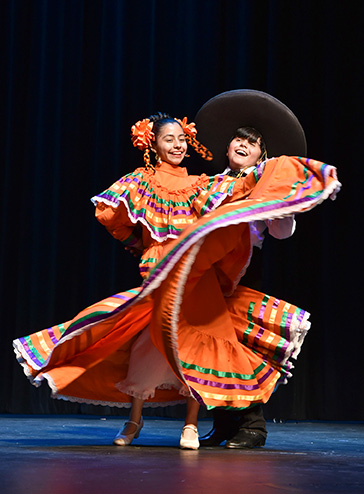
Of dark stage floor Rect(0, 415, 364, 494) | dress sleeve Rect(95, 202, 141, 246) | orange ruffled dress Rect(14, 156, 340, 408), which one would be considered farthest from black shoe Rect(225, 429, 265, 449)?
dress sleeve Rect(95, 202, 141, 246)

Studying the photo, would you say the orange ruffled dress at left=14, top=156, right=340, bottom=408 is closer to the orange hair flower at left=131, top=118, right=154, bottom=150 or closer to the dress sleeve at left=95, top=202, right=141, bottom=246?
the dress sleeve at left=95, top=202, right=141, bottom=246

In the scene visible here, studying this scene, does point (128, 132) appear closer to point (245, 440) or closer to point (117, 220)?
point (117, 220)

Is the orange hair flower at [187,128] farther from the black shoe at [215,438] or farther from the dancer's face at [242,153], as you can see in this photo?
the black shoe at [215,438]

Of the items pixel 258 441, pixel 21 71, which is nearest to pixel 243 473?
pixel 258 441

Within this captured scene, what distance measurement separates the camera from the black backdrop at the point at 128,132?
4.23m

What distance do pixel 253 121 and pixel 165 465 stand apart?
5.05ft

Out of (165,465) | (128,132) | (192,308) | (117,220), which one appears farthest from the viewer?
(128,132)

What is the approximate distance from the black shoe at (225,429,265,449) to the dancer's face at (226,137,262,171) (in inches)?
40.2

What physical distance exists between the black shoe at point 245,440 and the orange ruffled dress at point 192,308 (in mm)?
194

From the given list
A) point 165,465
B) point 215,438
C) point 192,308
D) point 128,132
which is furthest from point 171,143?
point 128,132

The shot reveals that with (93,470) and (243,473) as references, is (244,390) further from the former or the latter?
(93,470)

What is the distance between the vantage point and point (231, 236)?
94.9 inches

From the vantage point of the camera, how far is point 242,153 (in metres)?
2.84

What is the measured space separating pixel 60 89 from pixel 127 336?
2365mm
